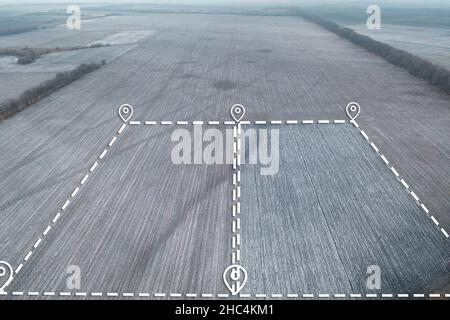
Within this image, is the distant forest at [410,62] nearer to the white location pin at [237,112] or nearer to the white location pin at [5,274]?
the white location pin at [237,112]

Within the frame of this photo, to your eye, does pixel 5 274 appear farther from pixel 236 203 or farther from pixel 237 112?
pixel 237 112

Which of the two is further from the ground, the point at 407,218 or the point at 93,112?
the point at 93,112

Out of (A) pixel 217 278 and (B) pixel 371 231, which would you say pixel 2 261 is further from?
(B) pixel 371 231

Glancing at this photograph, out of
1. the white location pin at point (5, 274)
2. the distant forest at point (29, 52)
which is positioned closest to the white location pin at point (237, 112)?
the white location pin at point (5, 274)

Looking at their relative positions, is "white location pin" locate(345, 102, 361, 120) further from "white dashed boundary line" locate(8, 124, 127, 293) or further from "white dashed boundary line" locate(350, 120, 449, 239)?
"white dashed boundary line" locate(8, 124, 127, 293)

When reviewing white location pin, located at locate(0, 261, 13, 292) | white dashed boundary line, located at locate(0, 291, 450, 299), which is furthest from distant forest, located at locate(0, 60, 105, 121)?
white dashed boundary line, located at locate(0, 291, 450, 299)
